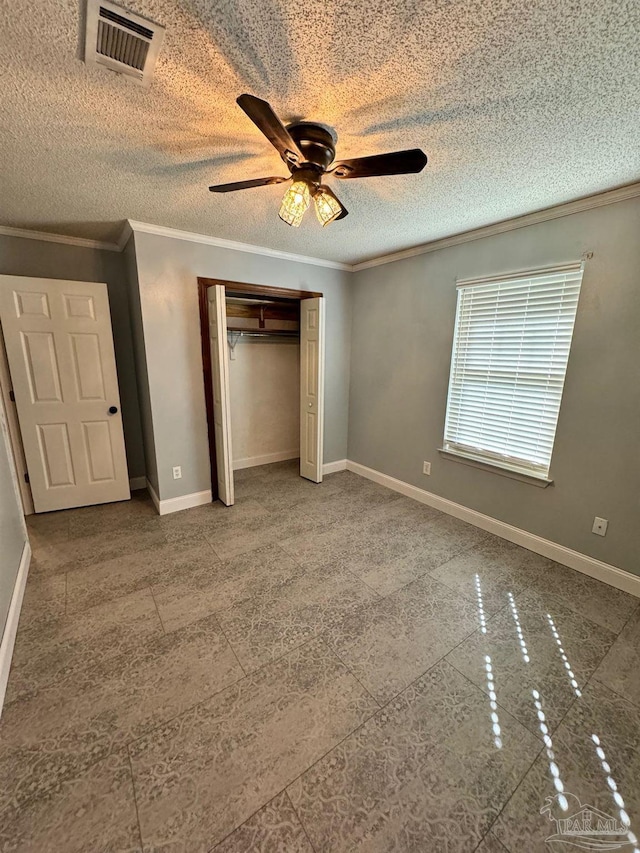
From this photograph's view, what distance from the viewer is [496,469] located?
2730 millimetres

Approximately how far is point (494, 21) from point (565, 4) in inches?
7.0

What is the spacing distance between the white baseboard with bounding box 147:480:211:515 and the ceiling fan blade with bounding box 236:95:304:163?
9.13 feet

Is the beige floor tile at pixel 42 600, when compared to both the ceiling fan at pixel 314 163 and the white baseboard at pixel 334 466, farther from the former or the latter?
the white baseboard at pixel 334 466

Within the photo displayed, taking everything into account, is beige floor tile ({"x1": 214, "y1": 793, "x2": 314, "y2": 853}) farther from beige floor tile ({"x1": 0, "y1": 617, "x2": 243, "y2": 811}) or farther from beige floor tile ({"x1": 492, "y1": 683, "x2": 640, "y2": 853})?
beige floor tile ({"x1": 492, "y1": 683, "x2": 640, "y2": 853})

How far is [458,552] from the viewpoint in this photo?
2551 mm

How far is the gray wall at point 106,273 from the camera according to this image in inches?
111

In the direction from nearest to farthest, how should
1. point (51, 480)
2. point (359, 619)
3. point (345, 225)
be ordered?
point (359, 619) < point (345, 225) < point (51, 480)

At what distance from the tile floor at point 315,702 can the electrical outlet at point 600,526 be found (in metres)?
0.34

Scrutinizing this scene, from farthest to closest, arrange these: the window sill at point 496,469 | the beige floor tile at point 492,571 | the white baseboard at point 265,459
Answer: the white baseboard at point 265,459, the window sill at point 496,469, the beige floor tile at point 492,571

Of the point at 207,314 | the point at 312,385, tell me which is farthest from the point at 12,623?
the point at 312,385

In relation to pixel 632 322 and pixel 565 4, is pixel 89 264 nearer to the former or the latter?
pixel 565 4

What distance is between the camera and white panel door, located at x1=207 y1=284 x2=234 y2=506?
2.84m

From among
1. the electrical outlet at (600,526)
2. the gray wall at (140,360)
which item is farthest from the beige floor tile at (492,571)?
the gray wall at (140,360)

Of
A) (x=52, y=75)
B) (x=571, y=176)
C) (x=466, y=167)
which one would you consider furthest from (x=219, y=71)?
(x=571, y=176)
